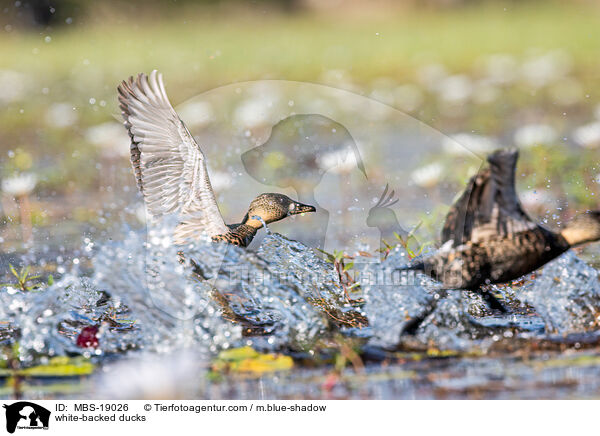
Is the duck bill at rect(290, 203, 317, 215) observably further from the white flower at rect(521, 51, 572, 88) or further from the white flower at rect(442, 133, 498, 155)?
the white flower at rect(521, 51, 572, 88)

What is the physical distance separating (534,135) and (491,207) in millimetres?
2999

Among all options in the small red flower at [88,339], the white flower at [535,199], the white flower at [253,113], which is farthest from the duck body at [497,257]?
the white flower at [253,113]

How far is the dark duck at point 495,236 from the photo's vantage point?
11.3ft

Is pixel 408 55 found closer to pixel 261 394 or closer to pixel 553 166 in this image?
pixel 553 166

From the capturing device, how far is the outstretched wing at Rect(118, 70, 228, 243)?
3.99m

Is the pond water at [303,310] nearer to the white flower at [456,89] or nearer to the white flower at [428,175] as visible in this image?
the white flower at [428,175]

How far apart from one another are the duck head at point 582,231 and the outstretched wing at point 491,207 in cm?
18

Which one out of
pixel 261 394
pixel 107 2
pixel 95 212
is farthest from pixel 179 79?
pixel 261 394

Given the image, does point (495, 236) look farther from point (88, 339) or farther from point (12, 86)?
point (12, 86)

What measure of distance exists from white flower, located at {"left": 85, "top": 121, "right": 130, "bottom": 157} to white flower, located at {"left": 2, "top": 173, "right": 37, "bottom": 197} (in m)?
0.75

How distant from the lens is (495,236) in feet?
11.4

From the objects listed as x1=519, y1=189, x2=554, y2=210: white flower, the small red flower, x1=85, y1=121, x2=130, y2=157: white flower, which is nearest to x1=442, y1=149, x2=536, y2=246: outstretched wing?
the small red flower

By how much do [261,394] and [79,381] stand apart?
775mm
